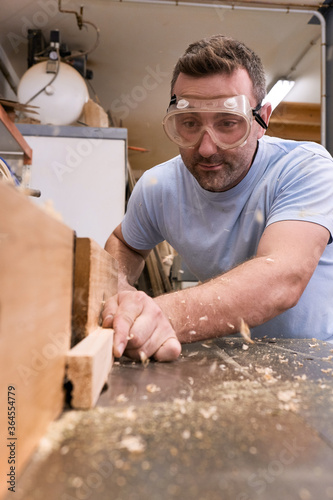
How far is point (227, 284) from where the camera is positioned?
1317 mm

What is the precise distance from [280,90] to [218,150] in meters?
3.94

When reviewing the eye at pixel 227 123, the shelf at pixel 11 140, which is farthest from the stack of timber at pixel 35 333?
the shelf at pixel 11 140

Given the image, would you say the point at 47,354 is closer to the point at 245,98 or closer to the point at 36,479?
the point at 36,479

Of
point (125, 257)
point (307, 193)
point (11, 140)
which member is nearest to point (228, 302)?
point (307, 193)

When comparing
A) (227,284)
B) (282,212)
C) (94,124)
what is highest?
(94,124)

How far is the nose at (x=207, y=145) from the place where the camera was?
1.77m

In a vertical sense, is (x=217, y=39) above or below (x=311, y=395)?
above

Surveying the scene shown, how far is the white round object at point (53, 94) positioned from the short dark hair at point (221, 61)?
175cm

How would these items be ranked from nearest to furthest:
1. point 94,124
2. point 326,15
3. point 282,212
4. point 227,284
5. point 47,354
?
point 47,354 → point 227,284 → point 282,212 → point 94,124 → point 326,15

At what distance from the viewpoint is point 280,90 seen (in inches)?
208

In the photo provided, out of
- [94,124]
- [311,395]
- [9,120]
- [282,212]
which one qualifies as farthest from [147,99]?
[311,395]

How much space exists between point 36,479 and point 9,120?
99.8 inches

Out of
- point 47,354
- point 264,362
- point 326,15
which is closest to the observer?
point 47,354

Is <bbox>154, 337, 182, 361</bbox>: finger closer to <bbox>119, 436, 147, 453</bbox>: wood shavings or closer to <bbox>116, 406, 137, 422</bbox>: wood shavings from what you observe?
<bbox>116, 406, 137, 422</bbox>: wood shavings
